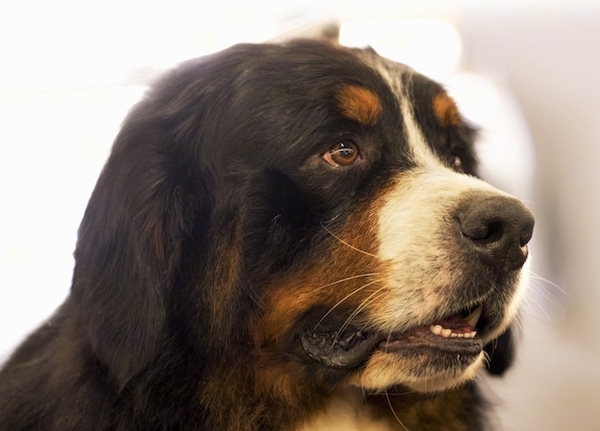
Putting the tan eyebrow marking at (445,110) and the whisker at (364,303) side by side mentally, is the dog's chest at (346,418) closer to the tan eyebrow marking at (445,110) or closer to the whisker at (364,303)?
the whisker at (364,303)

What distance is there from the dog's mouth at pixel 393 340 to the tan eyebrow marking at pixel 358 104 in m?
0.38

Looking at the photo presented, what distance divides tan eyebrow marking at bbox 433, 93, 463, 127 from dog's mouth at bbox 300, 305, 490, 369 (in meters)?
→ 0.45

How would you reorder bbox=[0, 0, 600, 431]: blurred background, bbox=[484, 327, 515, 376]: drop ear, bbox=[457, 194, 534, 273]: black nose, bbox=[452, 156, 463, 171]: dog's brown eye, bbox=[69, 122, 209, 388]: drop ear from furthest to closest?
bbox=[0, 0, 600, 431]: blurred background
bbox=[484, 327, 515, 376]: drop ear
bbox=[452, 156, 463, 171]: dog's brown eye
bbox=[69, 122, 209, 388]: drop ear
bbox=[457, 194, 534, 273]: black nose

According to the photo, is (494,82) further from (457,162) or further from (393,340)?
(393,340)

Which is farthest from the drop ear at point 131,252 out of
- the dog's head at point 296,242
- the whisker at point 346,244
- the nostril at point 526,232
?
the nostril at point 526,232

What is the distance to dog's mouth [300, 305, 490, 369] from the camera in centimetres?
103

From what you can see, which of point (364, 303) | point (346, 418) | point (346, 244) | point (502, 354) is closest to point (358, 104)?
point (346, 244)

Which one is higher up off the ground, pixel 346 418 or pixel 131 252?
pixel 131 252

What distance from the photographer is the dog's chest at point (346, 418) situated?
3.84 feet

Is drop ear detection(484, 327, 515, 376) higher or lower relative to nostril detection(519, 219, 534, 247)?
lower

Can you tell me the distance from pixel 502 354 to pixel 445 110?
2.00ft

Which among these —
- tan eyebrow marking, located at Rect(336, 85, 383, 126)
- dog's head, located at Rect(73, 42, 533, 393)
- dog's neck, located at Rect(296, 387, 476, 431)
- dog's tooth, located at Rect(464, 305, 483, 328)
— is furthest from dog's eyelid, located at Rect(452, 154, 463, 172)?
dog's neck, located at Rect(296, 387, 476, 431)

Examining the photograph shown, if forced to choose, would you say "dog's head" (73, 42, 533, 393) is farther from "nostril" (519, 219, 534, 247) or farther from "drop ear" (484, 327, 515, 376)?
"drop ear" (484, 327, 515, 376)

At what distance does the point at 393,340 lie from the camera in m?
1.04
